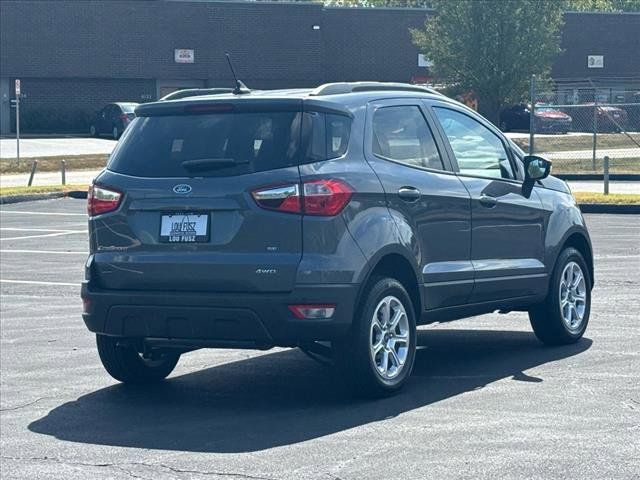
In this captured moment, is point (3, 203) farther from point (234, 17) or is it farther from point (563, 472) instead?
point (234, 17)

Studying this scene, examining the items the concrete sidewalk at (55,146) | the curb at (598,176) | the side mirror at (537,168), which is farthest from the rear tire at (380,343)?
the concrete sidewalk at (55,146)

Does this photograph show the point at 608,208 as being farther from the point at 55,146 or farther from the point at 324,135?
the point at 55,146

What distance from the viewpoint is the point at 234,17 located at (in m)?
63.5

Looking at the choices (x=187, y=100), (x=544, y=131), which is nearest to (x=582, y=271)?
(x=187, y=100)

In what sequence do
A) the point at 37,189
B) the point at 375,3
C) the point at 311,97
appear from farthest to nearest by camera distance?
1. the point at 375,3
2. the point at 37,189
3. the point at 311,97

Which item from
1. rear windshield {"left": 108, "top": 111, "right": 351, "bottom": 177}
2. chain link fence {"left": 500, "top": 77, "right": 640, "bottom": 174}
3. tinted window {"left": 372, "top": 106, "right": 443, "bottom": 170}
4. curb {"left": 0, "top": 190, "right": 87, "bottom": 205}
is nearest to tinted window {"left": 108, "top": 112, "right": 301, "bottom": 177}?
rear windshield {"left": 108, "top": 111, "right": 351, "bottom": 177}

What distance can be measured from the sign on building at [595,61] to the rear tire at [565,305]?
60.7 metres

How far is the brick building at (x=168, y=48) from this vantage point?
61875 millimetres

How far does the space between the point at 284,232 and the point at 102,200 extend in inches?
51.9

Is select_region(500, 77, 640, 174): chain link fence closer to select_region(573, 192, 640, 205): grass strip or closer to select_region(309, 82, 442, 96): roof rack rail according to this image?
select_region(573, 192, 640, 205): grass strip

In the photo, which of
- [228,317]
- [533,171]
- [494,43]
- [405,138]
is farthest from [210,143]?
[494,43]

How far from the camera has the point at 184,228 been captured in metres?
8.19

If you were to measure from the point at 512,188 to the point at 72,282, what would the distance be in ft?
23.9

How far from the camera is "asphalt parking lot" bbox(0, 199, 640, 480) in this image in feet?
22.6
